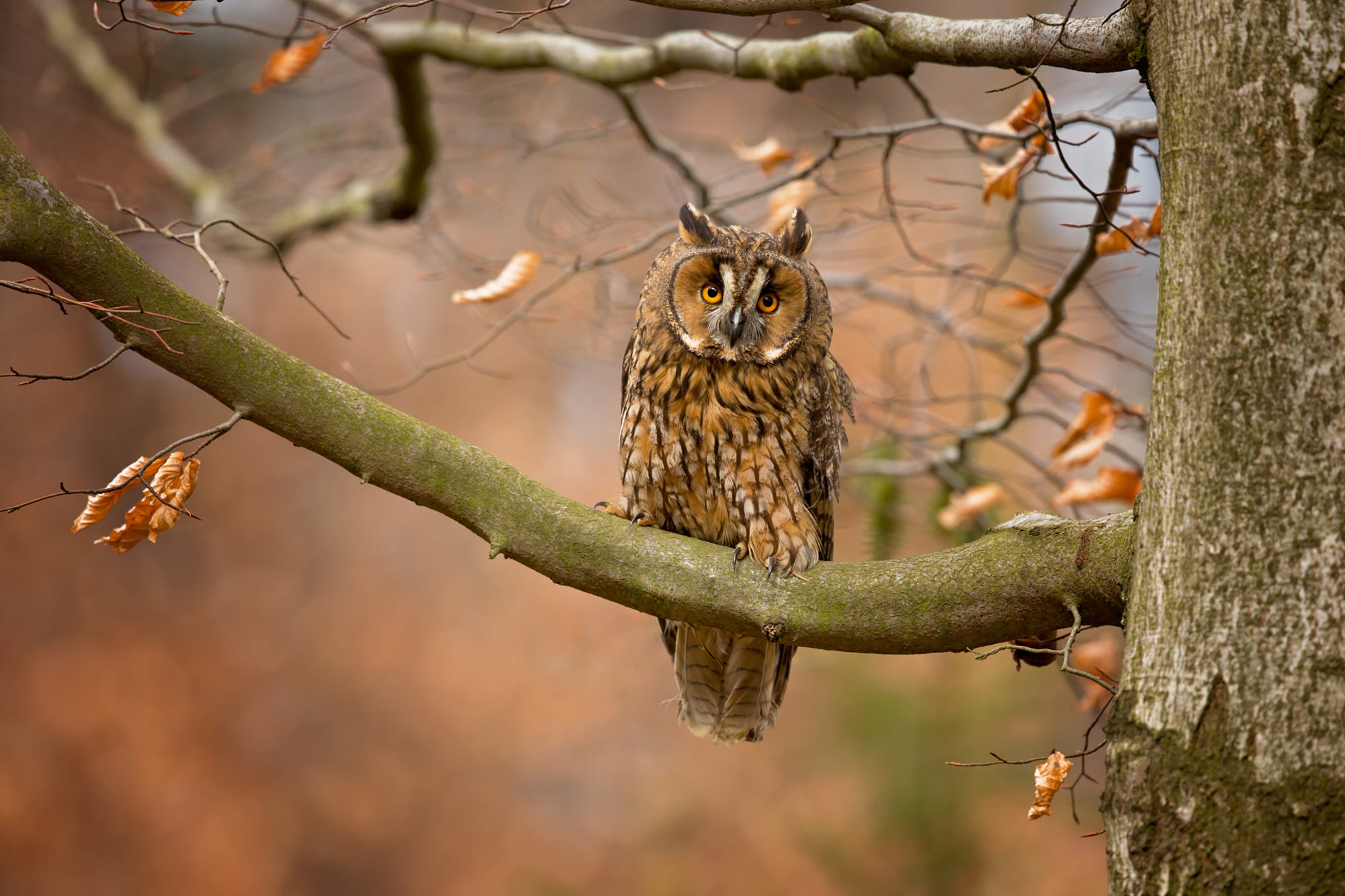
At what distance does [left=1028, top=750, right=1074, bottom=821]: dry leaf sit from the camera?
158 cm

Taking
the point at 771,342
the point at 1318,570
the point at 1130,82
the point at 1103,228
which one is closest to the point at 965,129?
the point at 1103,228

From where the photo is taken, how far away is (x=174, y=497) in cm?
168

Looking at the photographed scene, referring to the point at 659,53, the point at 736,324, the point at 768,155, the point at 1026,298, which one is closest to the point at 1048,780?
the point at 736,324

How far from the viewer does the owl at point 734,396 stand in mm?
2260

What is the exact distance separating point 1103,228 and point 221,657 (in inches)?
242

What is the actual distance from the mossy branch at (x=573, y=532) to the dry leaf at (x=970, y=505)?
110 centimetres

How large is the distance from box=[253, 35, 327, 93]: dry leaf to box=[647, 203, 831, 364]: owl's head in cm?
130

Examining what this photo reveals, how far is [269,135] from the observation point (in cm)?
691

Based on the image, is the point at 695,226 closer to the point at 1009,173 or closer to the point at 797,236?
the point at 797,236

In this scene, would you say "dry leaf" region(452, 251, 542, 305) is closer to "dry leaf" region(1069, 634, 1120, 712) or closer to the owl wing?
the owl wing

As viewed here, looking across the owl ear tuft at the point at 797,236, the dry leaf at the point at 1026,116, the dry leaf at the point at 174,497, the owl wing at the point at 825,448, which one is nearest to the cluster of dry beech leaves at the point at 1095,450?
the owl wing at the point at 825,448

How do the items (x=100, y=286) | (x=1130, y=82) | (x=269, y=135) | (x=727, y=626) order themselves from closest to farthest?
1. (x=100, y=286)
2. (x=727, y=626)
3. (x=1130, y=82)
4. (x=269, y=135)

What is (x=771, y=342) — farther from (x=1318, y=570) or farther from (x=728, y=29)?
(x=728, y=29)

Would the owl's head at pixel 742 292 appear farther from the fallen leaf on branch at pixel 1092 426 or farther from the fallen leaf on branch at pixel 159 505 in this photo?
the fallen leaf on branch at pixel 159 505
